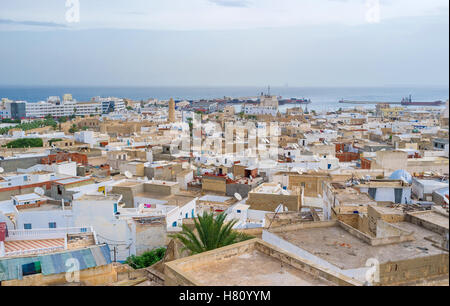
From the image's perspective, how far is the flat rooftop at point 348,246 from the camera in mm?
3235

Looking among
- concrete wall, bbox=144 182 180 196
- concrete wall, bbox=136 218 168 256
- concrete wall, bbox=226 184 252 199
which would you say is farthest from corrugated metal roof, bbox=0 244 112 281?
concrete wall, bbox=226 184 252 199

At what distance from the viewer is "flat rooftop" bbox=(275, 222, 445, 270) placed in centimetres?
324

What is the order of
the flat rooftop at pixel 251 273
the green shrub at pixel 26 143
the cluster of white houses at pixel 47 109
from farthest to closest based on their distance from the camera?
the cluster of white houses at pixel 47 109 → the green shrub at pixel 26 143 → the flat rooftop at pixel 251 273

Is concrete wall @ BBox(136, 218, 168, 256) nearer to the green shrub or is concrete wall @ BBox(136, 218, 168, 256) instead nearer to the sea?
the green shrub

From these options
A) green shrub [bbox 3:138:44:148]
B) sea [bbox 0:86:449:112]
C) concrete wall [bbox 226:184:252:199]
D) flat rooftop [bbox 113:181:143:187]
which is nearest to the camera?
flat rooftop [bbox 113:181:143:187]

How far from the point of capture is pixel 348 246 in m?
3.84

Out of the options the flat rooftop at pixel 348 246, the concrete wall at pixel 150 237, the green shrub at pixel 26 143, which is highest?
the flat rooftop at pixel 348 246

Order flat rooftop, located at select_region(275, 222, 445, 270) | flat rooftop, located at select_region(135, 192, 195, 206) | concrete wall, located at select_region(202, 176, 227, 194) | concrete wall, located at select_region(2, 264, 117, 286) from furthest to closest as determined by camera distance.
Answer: concrete wall, located at select_region(202, 176, 227, 194) < flat rooftop, located at select_region(135, 192, 195, 206) < concrete wall, located at select_region(2, 264, 117, 286) < flat rooftop, located at select_region(275, 222, 445, 270)

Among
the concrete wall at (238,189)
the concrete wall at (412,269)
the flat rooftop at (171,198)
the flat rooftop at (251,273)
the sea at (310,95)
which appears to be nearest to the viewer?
the concrete wall at (412,269)

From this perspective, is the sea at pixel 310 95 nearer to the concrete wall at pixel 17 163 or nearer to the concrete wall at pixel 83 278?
the concrete wall at pixel 17 163

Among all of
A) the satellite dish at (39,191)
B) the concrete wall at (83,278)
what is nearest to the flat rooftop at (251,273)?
the concrete wall at (83,278)

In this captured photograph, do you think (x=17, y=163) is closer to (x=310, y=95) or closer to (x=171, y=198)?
(x=171, y=198)

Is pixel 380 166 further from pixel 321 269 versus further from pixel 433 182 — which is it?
pixel 321 269
